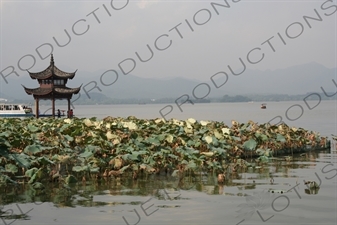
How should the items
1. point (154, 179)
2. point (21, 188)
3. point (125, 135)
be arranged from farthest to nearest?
point (125, 135)
point (154, 179)
point (21, 188)

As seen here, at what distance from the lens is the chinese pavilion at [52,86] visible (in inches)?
1369

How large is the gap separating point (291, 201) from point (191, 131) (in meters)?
6.40

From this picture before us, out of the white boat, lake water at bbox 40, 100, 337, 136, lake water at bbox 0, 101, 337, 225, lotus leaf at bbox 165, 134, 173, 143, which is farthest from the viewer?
the white boat

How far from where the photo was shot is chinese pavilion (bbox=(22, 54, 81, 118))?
1369 inches

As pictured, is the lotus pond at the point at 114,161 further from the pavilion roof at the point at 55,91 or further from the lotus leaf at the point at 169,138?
the pavilion roof at the point at 55,91

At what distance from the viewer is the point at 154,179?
11.2 metres

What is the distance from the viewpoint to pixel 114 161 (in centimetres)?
1116

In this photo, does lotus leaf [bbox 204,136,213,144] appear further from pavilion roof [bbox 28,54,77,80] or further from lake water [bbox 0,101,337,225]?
pavilion roof [bbox 28,54,77,80]

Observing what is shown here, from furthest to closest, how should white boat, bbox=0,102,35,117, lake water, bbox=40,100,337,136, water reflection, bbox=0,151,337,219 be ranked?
white boat, bbox=0,102,35,117 < lake water, bbox=40,100,337,136 < water reflection, bbox=0,151,337,219

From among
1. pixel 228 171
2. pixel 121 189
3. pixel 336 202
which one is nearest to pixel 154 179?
pixel 121 189

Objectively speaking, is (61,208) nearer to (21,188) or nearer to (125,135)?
(21,188)

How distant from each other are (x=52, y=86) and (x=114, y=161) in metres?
24.7

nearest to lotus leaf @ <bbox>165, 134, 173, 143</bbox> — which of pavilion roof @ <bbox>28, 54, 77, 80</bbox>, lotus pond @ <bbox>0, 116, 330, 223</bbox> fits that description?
lotus pond @ <bbox>0, 116, 330, 223</bbox>

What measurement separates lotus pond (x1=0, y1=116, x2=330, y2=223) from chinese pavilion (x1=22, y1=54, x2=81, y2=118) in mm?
19955
